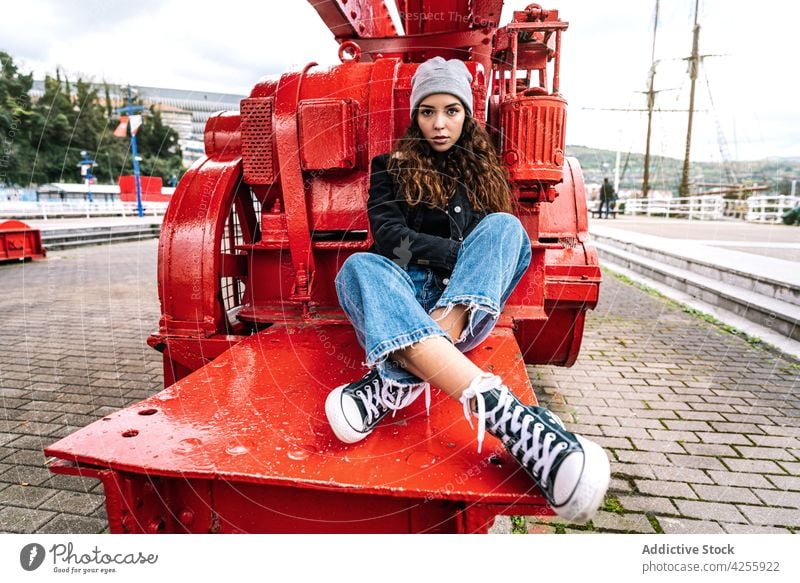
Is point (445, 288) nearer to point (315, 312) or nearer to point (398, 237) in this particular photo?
point (398, 237)

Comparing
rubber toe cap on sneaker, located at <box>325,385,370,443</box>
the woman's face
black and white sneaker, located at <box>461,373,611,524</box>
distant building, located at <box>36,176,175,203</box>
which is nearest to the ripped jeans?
rubber toe cap on sneaker, located at <box>325,385,370,443</box>

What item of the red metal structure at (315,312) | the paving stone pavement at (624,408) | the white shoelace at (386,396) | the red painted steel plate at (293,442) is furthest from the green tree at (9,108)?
the white shoelace at (386,396)

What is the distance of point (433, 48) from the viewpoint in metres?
3.33

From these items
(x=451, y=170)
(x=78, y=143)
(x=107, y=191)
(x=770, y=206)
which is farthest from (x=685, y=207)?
(x=107, y=191)

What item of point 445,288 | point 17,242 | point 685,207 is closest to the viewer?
point 445,288

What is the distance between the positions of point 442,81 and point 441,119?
6.0 inches

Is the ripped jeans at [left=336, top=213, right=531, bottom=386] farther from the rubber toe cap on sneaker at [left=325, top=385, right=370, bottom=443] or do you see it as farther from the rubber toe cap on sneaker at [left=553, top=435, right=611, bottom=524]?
the rubber toe cap on sneaker at [left=553, top=435, right=611, bottom=524]

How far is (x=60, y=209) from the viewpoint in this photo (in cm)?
2273

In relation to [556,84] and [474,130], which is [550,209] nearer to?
[556,84]

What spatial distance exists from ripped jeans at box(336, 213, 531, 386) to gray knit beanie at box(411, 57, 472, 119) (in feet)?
1.91

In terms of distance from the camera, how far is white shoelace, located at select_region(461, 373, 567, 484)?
1.31 metres

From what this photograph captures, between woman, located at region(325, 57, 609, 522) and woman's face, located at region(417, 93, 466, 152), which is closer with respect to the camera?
woman, located at region(325, 57, 609, 522)

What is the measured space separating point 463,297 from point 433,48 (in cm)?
225
